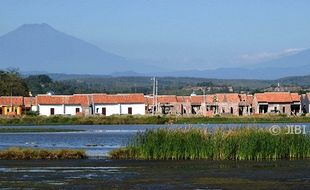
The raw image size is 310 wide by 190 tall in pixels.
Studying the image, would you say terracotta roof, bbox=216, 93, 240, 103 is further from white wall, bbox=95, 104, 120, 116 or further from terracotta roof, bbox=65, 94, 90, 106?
terracotta roof, bbox=65, 94, 90, 106

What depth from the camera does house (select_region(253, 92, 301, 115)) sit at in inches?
4555

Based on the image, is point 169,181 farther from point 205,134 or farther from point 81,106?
point 81,106

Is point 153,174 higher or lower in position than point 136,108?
lower

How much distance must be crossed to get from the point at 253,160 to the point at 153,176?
25.0 feet

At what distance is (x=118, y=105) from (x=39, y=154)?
73.4 meters

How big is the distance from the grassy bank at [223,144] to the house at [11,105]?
78.4 metres

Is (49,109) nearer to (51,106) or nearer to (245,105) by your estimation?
(51,106)

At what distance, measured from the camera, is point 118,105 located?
11612 centimetres

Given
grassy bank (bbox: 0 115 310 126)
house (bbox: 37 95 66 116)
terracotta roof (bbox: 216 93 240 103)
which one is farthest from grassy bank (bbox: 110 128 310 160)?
terracotta roof (bbox: 216 93 240 103)

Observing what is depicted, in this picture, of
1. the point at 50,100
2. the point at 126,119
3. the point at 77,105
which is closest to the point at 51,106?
the point at 50,100

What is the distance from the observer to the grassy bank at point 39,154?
42438 millimetres

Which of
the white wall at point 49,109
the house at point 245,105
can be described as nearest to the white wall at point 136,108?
the white wall at point 49,109

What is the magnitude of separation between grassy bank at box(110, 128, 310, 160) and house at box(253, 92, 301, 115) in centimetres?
7595

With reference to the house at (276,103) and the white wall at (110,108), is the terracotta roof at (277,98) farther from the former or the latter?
the white wall at (110,108)
